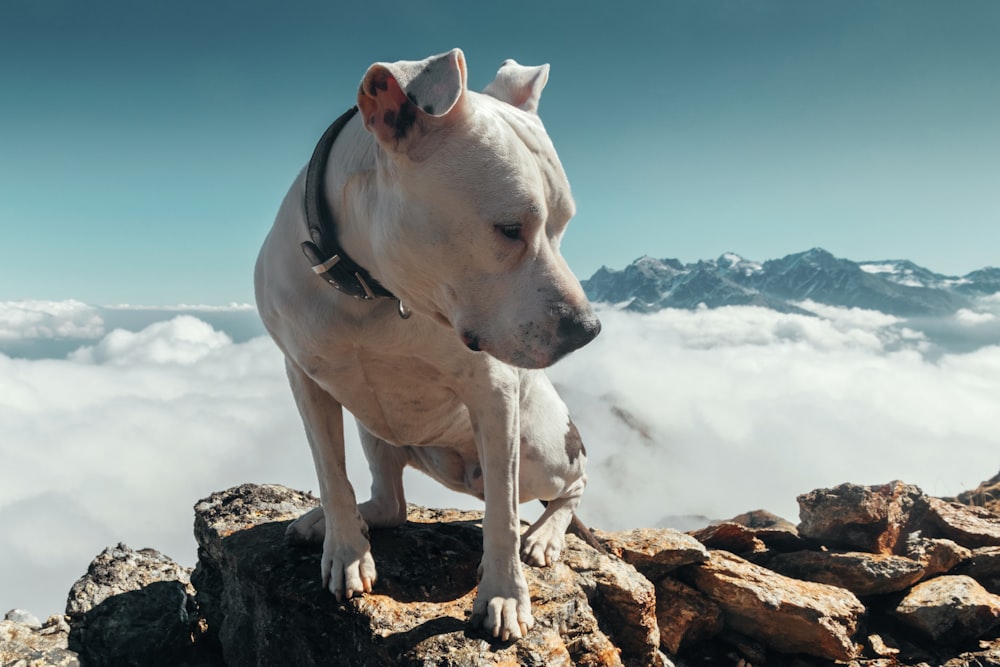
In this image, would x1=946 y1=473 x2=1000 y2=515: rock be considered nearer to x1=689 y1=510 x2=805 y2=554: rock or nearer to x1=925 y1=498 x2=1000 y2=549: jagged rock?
x1=925 y1=498 x2=1000 y2=549: jagged rock

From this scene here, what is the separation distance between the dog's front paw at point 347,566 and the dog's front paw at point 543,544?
1.11 m

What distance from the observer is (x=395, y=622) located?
3582 mm

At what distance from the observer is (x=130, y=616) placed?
4.96 meters

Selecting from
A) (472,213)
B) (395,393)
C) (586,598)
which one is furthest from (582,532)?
(472,213)

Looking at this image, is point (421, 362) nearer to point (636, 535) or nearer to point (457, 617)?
point (457, 617)

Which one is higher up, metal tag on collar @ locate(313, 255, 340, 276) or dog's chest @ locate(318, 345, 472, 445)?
metal tag on collar @ locate(313, 255, 340, 276)

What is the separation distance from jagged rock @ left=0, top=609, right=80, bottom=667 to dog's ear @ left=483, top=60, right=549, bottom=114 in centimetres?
508

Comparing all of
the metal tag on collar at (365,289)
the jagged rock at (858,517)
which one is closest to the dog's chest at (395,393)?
the metal tag on collar at (365,289)

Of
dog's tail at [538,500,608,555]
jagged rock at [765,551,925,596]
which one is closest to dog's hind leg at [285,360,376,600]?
dog's tail at [538,500,608,555]

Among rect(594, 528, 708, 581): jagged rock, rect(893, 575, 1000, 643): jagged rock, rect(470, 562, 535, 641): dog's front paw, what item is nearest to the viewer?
rect(470, 562, 535, 641): dog's front paw

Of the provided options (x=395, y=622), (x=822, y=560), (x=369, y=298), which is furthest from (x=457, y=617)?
(x=822, y=560)

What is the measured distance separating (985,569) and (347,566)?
609cm

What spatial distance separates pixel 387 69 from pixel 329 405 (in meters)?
2.22

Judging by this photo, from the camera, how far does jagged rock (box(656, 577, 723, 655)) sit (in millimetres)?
5012
